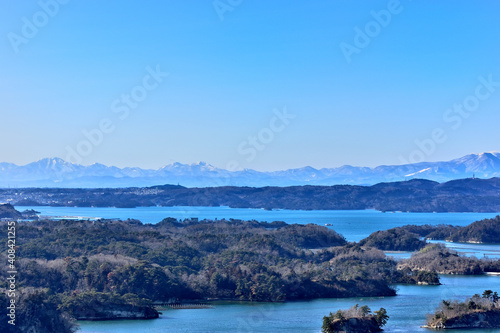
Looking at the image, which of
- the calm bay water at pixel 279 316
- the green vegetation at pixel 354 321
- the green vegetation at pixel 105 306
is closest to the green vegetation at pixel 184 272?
the calm bay water at pixel 279 316

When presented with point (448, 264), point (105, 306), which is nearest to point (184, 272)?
point (105, 306)

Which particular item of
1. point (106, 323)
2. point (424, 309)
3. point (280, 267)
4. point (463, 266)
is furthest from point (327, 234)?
point (106, 323)

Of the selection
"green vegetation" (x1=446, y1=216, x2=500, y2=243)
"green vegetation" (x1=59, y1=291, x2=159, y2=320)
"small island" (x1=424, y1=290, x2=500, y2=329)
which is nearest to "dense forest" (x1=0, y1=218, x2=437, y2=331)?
"green vegetation" (x1=59, y1=291, x2=159, y2=320)

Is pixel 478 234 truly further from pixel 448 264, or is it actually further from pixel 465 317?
pixel 465 317

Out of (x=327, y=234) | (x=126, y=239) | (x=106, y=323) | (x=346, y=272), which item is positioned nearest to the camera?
(x=106, y=323)

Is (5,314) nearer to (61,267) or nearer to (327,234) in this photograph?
(61,267)

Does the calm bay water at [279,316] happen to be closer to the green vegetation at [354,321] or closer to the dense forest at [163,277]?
the green vegetation at [354,321]
